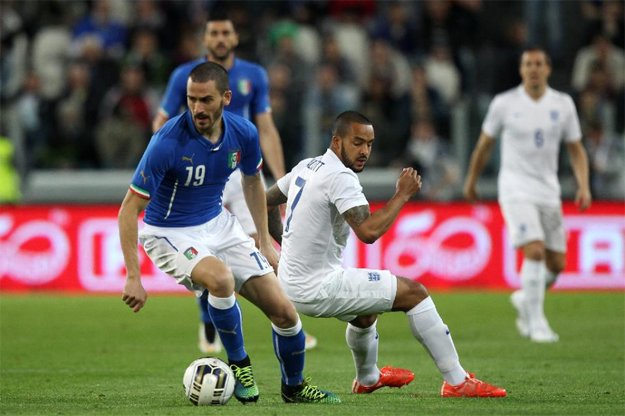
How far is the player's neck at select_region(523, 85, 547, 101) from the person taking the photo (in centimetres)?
1249

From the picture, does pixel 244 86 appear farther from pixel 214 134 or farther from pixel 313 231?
pixel 313 231

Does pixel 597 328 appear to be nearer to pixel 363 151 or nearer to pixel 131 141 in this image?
pixel 363 151

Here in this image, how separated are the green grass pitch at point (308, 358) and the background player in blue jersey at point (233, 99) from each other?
1.09 metres

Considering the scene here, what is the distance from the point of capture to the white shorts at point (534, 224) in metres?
12.3

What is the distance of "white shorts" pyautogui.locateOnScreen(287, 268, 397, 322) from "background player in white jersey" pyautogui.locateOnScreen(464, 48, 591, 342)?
4645 mm

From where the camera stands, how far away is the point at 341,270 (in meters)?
8.00

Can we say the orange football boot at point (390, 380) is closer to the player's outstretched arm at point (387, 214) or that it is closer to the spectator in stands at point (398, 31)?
the player's outstretched arm at point (387, 214)

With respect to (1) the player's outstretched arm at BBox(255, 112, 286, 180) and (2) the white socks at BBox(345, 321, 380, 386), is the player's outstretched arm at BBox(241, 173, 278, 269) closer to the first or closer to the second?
(2) the white socks at BBox(345, 321, 380, 386)

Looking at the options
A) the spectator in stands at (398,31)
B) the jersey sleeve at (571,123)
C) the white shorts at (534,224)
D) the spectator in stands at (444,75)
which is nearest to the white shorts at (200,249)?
the white shorts at (534,224)

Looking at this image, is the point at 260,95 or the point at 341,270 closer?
the point at 341,270

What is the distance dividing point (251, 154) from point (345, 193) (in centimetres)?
95

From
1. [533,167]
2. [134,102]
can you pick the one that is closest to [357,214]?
[533,167]

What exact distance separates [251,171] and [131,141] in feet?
34.4

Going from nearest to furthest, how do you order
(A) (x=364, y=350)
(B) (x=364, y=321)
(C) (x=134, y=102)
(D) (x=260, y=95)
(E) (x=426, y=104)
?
(B) (x=364, y=321) → (A) (x=364, y=350) → (D) (x=260, y=95) → (C) (x=134, y=102) → (E) (x=426, y=104)
